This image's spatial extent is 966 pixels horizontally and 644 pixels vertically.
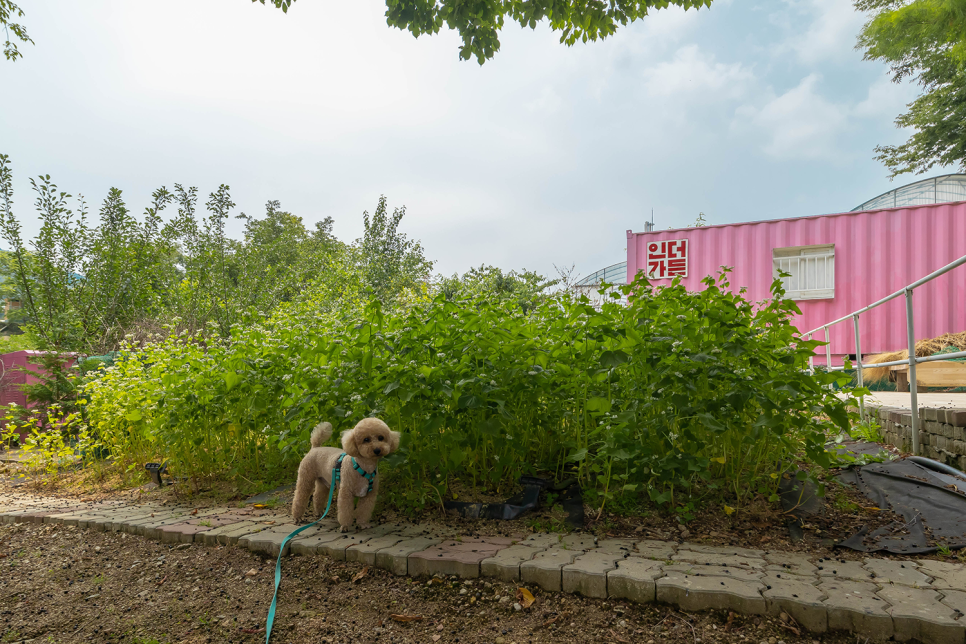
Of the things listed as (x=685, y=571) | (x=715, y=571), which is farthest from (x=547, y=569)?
(x=715, y=571)

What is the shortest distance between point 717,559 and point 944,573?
2.55ft

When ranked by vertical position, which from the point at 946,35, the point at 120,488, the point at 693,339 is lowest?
the point at 120,488

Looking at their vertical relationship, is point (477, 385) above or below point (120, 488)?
above

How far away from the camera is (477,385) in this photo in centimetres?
232

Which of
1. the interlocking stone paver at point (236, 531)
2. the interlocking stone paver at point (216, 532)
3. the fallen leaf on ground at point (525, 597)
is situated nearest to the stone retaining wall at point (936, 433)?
the fallen leaf on ground at point (525, 597)

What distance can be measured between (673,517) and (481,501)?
0.95 metres

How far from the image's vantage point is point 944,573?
5.96ft

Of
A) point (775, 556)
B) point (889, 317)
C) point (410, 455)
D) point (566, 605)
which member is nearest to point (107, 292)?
point (410, 455)

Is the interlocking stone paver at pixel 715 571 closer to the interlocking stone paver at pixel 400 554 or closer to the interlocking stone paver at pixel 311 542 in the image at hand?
the interlocking stone paver at pixel 400 554

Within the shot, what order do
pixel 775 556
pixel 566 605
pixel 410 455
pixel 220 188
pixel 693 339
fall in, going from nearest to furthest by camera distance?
1. pixel 566 605
2. pixel 775 556
3. pixel 693 339
4. pixel 410 455
5. pixel 220 188

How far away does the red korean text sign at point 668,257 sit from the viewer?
890cm

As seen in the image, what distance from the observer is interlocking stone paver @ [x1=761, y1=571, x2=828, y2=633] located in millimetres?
1559

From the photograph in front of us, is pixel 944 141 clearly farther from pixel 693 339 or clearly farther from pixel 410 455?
pixel 410 455

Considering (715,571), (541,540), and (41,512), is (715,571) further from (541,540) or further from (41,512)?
(41,512)
